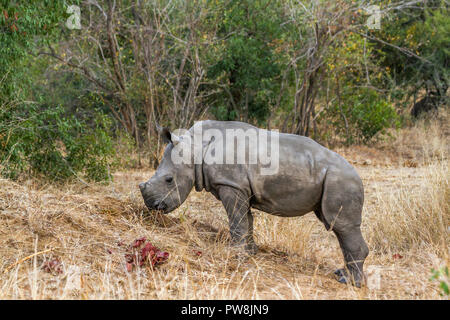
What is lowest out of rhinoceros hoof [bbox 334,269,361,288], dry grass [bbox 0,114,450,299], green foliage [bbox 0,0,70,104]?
rhinoceros hoof [bbox 334,269,361,288]

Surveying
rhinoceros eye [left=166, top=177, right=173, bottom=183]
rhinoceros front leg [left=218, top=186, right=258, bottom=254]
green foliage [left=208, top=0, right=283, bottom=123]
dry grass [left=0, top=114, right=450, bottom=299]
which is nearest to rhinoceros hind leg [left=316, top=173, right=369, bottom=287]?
dry grass [left=0, top=114, right=450, bottom=299]

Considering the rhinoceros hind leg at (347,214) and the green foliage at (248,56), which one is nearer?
the rhinoceros hind leg at (347,214)

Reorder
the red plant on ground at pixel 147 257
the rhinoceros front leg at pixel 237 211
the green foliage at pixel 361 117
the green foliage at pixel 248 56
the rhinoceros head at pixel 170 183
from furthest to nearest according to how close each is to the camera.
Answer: the green foliage at pixel 361 117
the green foliage at pixel 248 56
the rhinoceros head at pixel 170 183
the rhinoceros front leg at pixel 237 211
the red plant on ground at pixel 147 257

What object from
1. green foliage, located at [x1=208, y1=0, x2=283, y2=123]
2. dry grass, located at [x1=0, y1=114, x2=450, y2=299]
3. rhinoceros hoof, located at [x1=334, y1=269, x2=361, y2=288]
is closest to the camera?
dry grass, located at [x1=0, y1=114, x2=450, y2=299]

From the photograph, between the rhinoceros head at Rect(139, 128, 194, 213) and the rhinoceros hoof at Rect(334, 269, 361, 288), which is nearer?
the rhinoceros hoof at Rect(334, 269, 361, 288)

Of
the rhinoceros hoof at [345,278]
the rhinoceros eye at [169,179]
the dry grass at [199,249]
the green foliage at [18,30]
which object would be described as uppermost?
the green foliage at [18,30]

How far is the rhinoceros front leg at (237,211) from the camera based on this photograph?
4.79m

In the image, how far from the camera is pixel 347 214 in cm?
464

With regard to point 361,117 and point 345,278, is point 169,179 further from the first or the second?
point 361,117

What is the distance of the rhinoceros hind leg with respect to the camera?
4.63m

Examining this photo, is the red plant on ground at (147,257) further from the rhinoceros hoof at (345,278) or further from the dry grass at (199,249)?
the rhinoceros hoof at (345,278)

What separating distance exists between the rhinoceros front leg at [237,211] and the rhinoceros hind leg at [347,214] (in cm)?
67

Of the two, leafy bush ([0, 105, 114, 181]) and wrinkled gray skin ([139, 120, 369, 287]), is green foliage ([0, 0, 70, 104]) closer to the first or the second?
leafy bush ([0, 105, 114, 181])

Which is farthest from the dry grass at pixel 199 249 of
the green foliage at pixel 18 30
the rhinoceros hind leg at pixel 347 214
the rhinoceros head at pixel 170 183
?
the green foliage at pixel 18 30
